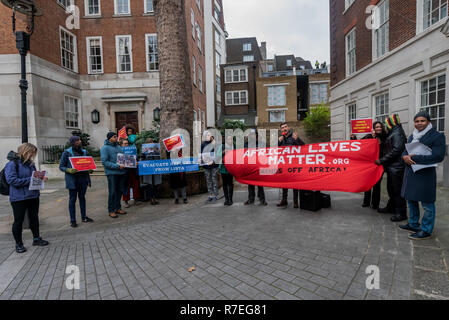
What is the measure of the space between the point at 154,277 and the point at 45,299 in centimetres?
123

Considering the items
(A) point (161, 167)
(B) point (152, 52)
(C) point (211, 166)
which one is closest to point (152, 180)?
(A) point (161, 167)

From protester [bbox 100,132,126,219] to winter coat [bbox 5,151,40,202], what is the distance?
1.87 metres

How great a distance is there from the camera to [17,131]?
541 inches

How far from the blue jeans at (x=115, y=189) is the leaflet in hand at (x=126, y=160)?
14.1 inches

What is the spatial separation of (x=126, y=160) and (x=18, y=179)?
252 centimetres

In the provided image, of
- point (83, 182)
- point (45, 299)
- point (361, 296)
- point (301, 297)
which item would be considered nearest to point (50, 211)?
point (83, 182)

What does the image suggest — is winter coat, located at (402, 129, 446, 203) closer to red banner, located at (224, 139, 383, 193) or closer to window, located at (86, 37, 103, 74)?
red banner, located at (224, 139, 383, 193)

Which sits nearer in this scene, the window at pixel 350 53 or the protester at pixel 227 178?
the protester at pixel 227 178

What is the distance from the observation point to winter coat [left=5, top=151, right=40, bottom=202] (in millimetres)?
4230

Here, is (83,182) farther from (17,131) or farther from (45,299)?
(17,131)

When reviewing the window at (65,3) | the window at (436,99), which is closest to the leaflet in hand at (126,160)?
the window at (436,99)

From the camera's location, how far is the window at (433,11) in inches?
336

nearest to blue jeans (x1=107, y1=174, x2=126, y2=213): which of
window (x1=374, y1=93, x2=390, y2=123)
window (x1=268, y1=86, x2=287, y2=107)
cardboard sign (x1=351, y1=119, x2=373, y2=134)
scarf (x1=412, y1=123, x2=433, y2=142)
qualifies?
scarf (x1=412, y1=123, x2=433, y2=142)

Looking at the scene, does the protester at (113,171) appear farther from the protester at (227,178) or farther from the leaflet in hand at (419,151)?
the leaflet in hand at (419,151)
